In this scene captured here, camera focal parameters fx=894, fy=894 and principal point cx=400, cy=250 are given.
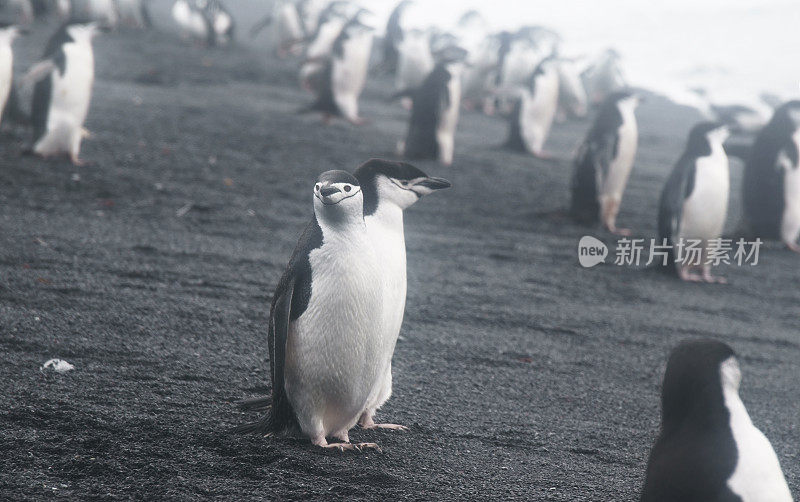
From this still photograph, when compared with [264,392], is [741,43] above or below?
above

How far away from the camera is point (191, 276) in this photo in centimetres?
448

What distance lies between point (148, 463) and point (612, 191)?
532cm

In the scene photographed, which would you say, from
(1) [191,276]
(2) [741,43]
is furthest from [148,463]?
(2) [741,43]

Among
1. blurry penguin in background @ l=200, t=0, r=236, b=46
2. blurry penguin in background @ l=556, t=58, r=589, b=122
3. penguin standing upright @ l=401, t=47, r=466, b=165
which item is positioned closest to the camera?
penguin standing upright @ l=401, t=47, r=466, b=165

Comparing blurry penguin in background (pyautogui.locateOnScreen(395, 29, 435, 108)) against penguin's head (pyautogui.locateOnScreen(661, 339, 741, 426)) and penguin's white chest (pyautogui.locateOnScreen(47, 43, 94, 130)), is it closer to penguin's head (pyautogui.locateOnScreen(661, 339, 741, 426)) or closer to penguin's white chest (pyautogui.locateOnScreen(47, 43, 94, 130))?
penguin's white chest (pyautogui.locateOnScreen(47, 43, 94, 130))

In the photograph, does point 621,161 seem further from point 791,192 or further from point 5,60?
point 5,60

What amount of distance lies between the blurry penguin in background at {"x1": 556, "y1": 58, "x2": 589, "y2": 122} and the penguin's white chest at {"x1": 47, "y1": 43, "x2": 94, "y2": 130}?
27.6 feet

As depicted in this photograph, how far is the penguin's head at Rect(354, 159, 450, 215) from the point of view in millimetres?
2881

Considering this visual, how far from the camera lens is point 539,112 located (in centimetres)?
1018

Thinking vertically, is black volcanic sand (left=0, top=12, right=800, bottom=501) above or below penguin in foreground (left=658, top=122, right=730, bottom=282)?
below

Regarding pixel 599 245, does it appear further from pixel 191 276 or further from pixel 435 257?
pixel 191 276

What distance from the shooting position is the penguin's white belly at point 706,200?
5910 mm

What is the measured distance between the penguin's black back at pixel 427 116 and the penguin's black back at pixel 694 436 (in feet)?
22.7

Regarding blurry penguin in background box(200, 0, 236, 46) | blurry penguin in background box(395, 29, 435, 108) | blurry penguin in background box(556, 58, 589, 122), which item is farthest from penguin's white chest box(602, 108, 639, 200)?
blurry penguin in background box(200, 0, 236, 46)
